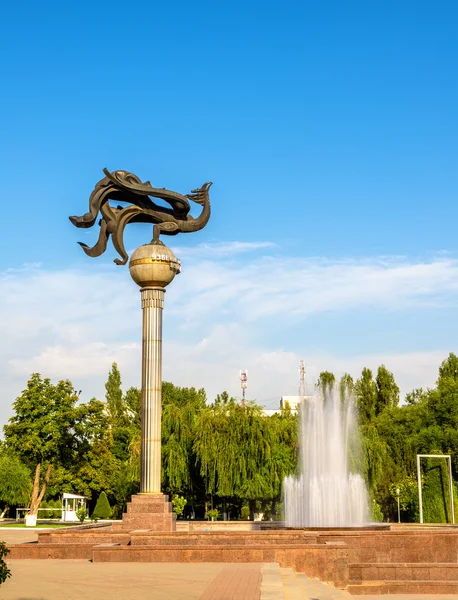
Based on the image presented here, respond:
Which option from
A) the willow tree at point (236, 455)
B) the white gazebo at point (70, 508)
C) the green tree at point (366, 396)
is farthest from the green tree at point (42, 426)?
the green tree at point (366, 396)

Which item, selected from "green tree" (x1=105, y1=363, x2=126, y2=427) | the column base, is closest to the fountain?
the column base

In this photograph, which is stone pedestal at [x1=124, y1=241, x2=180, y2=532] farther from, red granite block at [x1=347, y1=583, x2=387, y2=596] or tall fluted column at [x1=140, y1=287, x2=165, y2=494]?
red granite block at [x1=347, y1=583, x2=387, y2=596]

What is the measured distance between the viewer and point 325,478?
27.4m

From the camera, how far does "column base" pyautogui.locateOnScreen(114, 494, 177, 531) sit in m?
22.0

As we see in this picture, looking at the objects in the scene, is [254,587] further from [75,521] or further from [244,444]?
[75,521]

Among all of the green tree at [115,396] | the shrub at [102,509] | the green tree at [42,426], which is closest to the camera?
the green tree at [42,426]

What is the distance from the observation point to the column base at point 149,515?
22016 millimetres

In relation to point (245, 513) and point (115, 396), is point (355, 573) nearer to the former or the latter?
point (245, 513)

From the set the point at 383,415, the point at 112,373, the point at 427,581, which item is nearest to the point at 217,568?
the point at 427,581

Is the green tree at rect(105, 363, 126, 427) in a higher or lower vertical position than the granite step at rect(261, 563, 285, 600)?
higher

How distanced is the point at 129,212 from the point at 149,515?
865 centimetres

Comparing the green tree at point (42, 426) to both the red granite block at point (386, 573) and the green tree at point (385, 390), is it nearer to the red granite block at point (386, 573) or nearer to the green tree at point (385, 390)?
the green tree at point (385, 390)

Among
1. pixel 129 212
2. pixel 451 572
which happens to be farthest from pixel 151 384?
pixel 451 572

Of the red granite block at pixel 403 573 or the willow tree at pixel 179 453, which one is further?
the willow tree at pixel 179 453
